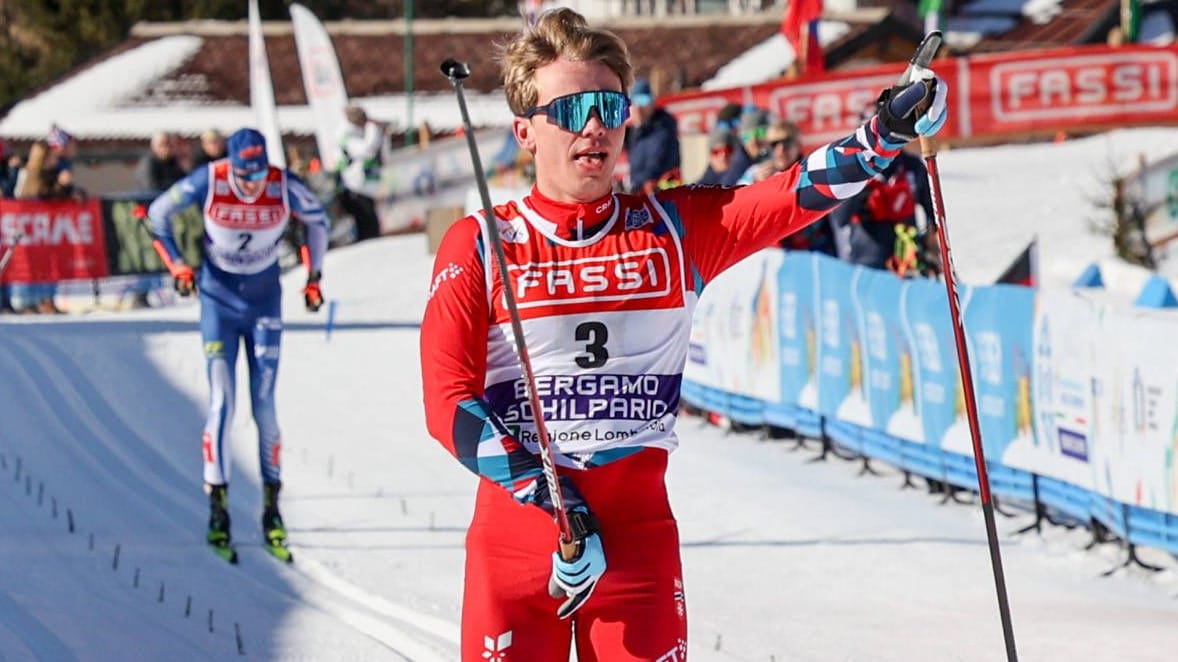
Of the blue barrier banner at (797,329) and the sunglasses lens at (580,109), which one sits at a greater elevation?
the sunglasses lens at (580,109)

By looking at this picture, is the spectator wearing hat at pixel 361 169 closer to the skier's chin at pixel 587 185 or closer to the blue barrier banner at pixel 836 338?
the blue barrier banner at pixel 836 338

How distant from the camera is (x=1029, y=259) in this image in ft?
49.3

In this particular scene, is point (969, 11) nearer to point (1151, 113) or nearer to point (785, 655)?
point (1151, 113)

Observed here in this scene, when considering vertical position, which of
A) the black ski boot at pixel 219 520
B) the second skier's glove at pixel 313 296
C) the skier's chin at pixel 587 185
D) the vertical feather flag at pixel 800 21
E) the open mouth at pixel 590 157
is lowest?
the black ski boot at pixel 219 520

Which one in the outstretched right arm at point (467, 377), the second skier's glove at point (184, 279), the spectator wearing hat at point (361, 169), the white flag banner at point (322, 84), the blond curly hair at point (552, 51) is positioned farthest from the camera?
the white flag banner at point (322, 84)

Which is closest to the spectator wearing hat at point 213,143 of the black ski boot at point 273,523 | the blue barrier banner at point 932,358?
the black ski boot at point 273,523

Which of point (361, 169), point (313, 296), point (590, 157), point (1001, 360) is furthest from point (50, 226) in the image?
point (590, 157)

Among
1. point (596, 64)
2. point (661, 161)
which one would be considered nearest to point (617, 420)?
point (596, 64)

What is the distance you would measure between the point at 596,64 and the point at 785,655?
13.1ft

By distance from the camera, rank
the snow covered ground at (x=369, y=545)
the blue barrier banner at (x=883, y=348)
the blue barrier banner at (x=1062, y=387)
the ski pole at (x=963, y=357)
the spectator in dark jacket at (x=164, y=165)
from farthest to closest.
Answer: the spectator in dark jacket at (x=164, y=165) → the blue barrier banner at (x=883, y=348) → the blue barrier banner at (x=1062, y=387) → the snow covered ground at (x=369, y=545) → the ski pole at (x=963, y=357)

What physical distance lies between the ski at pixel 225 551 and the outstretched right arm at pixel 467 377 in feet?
18.6

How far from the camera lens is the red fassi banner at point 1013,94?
26797 mm

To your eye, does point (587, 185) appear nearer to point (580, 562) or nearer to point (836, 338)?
point (580, 562)

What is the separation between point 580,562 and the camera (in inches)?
160
